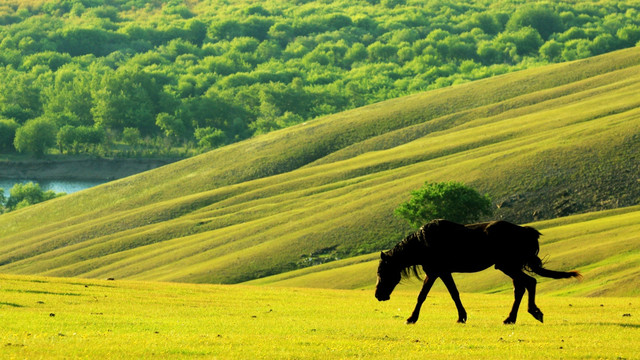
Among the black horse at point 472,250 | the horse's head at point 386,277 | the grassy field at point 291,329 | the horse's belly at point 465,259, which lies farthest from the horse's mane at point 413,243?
the grassy field at point 291,329

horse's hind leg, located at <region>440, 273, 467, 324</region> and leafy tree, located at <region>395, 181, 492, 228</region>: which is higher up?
horse's hind leg, located at <region>440, 273, 467, 324</region>

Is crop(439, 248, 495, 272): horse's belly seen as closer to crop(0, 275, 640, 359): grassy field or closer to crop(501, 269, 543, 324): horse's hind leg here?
crop(501, 269, 543, 324): horse's hind leg

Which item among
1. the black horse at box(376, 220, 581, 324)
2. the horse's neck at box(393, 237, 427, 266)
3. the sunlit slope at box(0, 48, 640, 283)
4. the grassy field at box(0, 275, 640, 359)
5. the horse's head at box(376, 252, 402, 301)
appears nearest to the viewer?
the grassy field at box(0, 275, 640, 359)

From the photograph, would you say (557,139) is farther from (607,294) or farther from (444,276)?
(444,276)

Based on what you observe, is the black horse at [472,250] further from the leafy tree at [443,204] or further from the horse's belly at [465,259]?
the leafy tree at [443,204]

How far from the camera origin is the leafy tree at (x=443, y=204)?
9281 cm

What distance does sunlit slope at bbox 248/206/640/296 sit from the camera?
6344cm

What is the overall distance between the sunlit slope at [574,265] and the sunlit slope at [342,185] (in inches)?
272

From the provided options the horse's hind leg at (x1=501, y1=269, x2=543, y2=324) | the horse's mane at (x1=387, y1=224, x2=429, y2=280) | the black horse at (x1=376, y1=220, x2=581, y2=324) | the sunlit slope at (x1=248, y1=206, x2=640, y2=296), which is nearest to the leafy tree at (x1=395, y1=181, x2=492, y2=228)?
the sunlit slope at (x1=248, y1=206, x2=640, y2=296)

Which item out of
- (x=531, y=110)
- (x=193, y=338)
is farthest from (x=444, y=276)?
(x=531, y=110)

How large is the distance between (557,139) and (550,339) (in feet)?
350

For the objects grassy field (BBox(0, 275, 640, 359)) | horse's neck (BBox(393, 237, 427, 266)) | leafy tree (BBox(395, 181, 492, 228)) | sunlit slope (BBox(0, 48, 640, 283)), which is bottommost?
sunlit slope (BBox(0, 48, 640, 283))

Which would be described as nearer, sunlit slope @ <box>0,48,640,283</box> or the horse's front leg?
the horse's front leg

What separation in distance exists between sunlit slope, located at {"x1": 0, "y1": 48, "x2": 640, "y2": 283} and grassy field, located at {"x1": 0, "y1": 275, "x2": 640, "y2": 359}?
211 feet
